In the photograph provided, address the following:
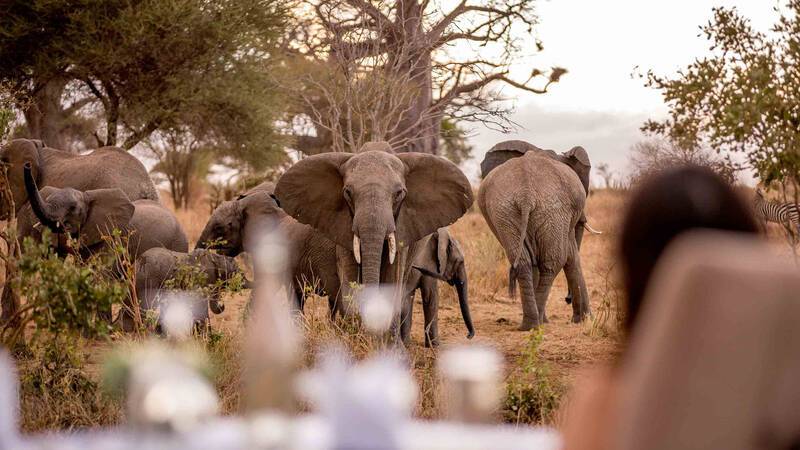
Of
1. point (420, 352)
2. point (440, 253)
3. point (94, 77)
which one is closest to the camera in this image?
point (420, 352)

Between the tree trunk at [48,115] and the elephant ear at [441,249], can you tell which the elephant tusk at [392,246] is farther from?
the tree trunk at [48,115]

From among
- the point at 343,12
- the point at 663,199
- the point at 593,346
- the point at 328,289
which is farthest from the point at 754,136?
the point at 343,12

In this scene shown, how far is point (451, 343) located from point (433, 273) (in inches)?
25.9

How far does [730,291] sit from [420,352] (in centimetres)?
591

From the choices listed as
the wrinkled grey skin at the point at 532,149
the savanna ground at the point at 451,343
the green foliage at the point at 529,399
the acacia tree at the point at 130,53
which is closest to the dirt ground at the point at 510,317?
the savanna ground at the point at 451,343

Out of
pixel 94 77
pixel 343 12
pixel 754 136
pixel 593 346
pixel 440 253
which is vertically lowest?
pixel 593 346

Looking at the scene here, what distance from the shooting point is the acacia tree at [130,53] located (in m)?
13.0

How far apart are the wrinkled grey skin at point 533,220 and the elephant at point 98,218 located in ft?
8.77

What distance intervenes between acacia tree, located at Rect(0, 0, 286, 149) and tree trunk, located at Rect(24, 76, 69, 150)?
2cm

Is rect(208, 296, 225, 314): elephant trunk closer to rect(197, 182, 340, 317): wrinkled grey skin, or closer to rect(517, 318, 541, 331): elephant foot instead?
rect(197, 182, 340, 317): wrinkled grey skin

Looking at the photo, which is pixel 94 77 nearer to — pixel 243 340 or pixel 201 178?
pixel 243 340

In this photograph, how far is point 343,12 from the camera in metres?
15.3

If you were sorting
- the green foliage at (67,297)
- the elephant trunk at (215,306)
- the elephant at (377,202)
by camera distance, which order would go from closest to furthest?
the green foliage at (67,297), the elephant at (377,202), the elephant trunk at (215,306)

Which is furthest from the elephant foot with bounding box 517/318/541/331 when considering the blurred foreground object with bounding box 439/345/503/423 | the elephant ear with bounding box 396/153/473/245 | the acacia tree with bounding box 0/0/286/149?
the blurred foreground object with bounding box 439/345/503/423
